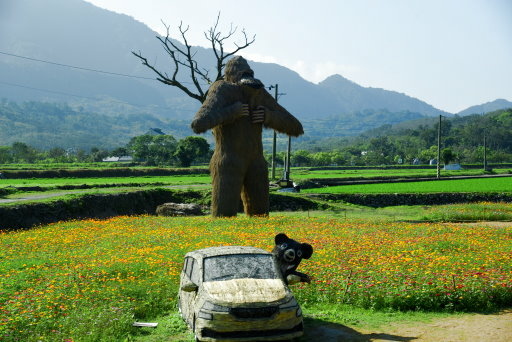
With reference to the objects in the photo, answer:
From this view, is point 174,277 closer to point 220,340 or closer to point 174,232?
point 220,340

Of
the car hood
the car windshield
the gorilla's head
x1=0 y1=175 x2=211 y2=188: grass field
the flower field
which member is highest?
the gorilla's head

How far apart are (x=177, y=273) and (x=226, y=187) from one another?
8.43m

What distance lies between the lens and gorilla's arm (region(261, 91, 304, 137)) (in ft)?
66.4

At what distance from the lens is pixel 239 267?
8.42 m

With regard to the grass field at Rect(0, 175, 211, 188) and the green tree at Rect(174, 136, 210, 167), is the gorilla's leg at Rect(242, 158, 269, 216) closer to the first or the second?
the grass field at Rect(0, 175, 211, 188)

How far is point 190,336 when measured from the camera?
8.46 meters

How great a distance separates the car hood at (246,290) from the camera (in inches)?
303

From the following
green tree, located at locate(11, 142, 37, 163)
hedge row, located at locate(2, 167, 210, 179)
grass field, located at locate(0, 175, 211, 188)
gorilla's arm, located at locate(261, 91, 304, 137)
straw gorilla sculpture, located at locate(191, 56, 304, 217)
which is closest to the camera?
straw gorilla sculpture, located at locate(191, 56, 304, 217)

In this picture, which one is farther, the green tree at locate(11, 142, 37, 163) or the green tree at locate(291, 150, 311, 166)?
the green tree at locate(291, 150, 311, 166)

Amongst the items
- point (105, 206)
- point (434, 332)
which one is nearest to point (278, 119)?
point (105, 206)

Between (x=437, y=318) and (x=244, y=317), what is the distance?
3950mm

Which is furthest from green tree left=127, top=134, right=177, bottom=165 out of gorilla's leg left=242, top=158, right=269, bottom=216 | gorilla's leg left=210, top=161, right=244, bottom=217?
gorilla's leg left=210, top=161, right=244, bottom=217

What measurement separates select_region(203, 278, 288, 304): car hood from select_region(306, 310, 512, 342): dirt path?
1.18 meters

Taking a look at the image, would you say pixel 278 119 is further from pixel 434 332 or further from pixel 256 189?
pixel 434 332
